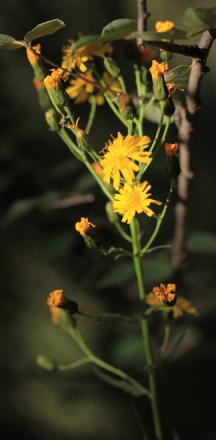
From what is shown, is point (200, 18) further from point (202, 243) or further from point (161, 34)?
point (202, 243)

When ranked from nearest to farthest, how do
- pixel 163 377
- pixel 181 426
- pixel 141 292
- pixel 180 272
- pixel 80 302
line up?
pixel 141 292 → pixel 180 272 → pixel 181 426 → pixel 163 377 → pixel 80 302

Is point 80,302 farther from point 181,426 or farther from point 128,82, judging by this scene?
point 128,82

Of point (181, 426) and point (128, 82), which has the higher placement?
point (128, 82)

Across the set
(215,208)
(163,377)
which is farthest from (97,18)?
(163,377)

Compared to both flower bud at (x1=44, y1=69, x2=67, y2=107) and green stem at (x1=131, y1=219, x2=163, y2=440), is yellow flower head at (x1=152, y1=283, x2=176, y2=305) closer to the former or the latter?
green stem at (x1=131, y1=219, x2=163, y2=440)

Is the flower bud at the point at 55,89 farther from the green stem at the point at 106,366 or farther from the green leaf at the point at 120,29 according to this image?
the green stem at the point at 106,366

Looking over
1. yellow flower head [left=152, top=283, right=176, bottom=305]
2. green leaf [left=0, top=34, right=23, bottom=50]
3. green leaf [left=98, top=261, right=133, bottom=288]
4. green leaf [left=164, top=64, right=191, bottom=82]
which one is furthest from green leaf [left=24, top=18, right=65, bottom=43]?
green leaf [left=98, top=261, right=133, bottom=288]
